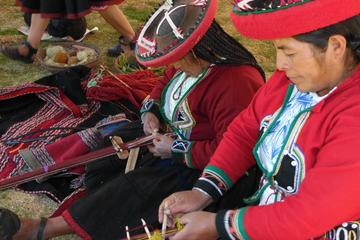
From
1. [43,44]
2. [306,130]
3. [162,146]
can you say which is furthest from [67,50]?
[306,130]

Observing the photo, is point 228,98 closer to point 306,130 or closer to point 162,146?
point 162,146

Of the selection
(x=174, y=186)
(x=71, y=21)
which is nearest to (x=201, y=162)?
(x=174, y=186)

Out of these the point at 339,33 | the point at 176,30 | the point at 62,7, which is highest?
the point at 339,33

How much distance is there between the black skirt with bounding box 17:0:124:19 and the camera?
3.57 metres

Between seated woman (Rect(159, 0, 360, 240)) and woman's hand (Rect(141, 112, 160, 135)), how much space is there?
0.81 m

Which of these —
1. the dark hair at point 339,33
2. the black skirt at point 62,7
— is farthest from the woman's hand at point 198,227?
the black skirt at point 62,7

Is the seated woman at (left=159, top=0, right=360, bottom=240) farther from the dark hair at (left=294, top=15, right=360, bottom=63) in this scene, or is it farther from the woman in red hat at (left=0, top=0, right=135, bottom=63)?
the woman in red hat at (left=0, top=0, right=135, bottom=63)

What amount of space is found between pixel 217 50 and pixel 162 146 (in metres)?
0.51

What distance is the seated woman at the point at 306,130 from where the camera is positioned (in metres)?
1.32

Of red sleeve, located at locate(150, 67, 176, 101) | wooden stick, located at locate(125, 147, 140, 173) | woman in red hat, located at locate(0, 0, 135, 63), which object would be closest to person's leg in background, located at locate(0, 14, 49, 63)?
woman in red hat, located at locate(0, 0, 135, 63)

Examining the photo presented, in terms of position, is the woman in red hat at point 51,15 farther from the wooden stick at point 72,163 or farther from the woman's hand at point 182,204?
the woman's hand at point 182,204

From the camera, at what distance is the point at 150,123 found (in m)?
2.52

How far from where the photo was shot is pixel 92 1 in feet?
12.1

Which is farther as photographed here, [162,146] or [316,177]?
[162,146]
